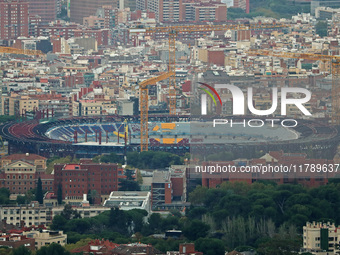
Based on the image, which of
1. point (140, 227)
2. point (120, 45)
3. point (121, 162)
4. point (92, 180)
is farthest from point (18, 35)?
point (140, 227)

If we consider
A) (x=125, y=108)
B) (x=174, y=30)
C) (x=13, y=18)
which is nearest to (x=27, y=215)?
(x=125, y=108)

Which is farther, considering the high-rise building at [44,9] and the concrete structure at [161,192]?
the high-rise building at [44,9]

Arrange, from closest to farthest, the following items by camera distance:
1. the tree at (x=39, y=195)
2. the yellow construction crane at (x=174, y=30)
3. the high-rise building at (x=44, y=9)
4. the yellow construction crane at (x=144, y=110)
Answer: the tree at (x=39, y=195) → the yellow construction crane at (x=144, y=110) → the yellow construction crane at (x=174, y=30) → the high-rise building at (x=44, y=9)

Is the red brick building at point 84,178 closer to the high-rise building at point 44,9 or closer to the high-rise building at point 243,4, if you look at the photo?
the high-rise building at point 44,9

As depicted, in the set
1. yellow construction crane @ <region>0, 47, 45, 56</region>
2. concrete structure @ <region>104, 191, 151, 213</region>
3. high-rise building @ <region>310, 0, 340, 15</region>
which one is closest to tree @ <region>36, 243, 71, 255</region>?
concrete structure @ <region>104, 191, 151, 213</region>

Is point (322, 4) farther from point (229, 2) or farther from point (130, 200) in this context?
point (130, 200)

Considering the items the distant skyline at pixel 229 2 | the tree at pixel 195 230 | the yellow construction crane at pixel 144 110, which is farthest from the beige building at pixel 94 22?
the tree at pixel 195 230

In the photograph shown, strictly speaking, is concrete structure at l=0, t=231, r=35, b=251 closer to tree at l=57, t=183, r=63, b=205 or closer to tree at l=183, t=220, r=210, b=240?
tree at l=183, t=220, r=210, b=240

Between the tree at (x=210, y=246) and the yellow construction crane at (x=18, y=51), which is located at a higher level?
the tree at (x=210, y=246)
